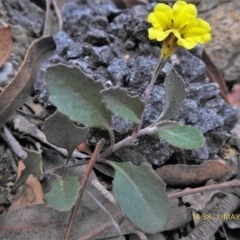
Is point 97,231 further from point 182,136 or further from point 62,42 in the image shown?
point 62,42

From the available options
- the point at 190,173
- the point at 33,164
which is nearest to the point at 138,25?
the point at 190,173

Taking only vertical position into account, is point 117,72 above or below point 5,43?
below

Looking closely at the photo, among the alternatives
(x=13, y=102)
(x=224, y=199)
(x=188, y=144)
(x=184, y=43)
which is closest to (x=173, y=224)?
(x=224, y=199)

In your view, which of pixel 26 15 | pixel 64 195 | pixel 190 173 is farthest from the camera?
pixel 26 15

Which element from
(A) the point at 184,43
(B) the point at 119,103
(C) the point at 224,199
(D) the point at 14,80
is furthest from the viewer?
(D) the point at 14,80

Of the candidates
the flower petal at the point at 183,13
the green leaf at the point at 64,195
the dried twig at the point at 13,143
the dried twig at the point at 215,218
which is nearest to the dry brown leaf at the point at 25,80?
the dried twig at the point at 13,143

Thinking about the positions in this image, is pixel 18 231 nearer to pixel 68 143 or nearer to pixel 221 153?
pixel 68 143

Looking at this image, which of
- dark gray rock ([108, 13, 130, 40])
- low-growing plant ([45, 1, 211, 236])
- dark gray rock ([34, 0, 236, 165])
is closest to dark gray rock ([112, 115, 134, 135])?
dark gray rock ([34, 0, 236, 165])
